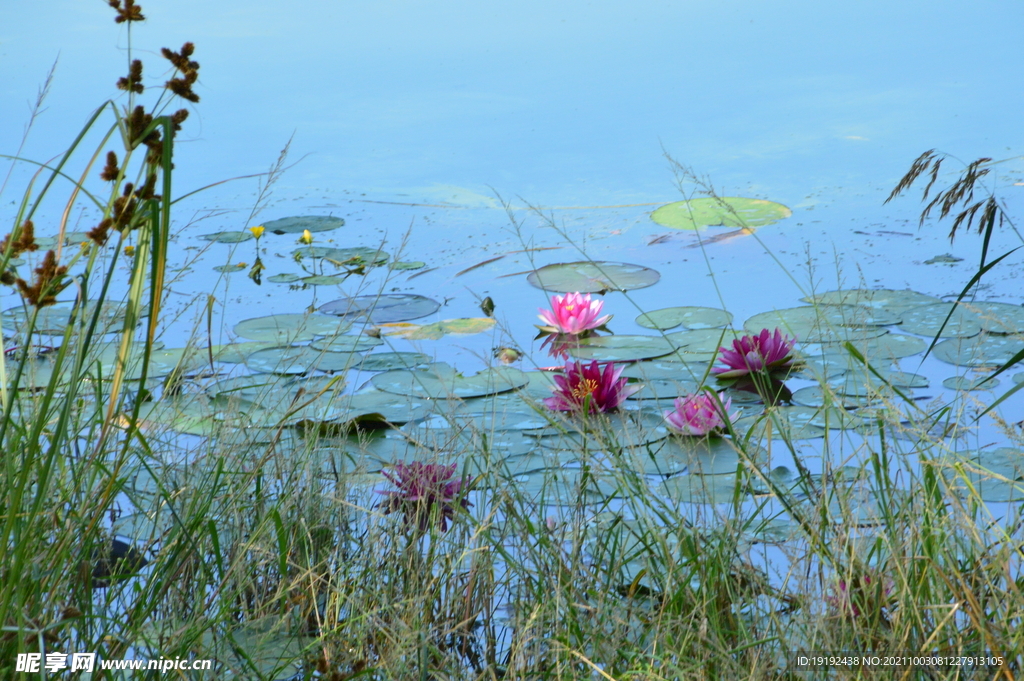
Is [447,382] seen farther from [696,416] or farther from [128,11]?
[128,11]

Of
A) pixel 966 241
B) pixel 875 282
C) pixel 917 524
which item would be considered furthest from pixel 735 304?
pixel 917 524

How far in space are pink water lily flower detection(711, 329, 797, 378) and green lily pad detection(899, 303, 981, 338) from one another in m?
0.41

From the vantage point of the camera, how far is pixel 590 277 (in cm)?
286

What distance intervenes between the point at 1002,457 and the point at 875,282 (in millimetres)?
1100

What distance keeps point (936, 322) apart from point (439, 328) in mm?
1266

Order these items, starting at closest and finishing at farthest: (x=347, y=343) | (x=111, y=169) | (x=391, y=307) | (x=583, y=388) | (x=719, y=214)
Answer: (x=111, y=169) < (x=583, y=388) < (x=347, y=343) < (x=391, y=307) < (x=719, y=214)

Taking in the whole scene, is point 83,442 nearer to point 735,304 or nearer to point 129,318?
point 129,318

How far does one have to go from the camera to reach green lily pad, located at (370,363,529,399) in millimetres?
2133

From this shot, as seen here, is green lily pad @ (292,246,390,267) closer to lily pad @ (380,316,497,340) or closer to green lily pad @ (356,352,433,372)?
lily pad @ (380,316,497,340)

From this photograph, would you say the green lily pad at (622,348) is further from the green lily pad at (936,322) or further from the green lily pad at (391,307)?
the green lily pad at (936,322)

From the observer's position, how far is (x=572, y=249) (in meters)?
3.21

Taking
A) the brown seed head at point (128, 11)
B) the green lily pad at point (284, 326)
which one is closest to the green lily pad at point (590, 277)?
the green lily pad at point (284, 326)

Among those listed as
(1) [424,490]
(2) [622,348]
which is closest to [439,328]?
(2) [622,348]

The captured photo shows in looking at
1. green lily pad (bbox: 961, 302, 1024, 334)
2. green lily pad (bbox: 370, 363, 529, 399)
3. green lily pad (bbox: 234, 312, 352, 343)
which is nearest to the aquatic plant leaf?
green lily pad (bbox: 234, 312, 352, 343)
